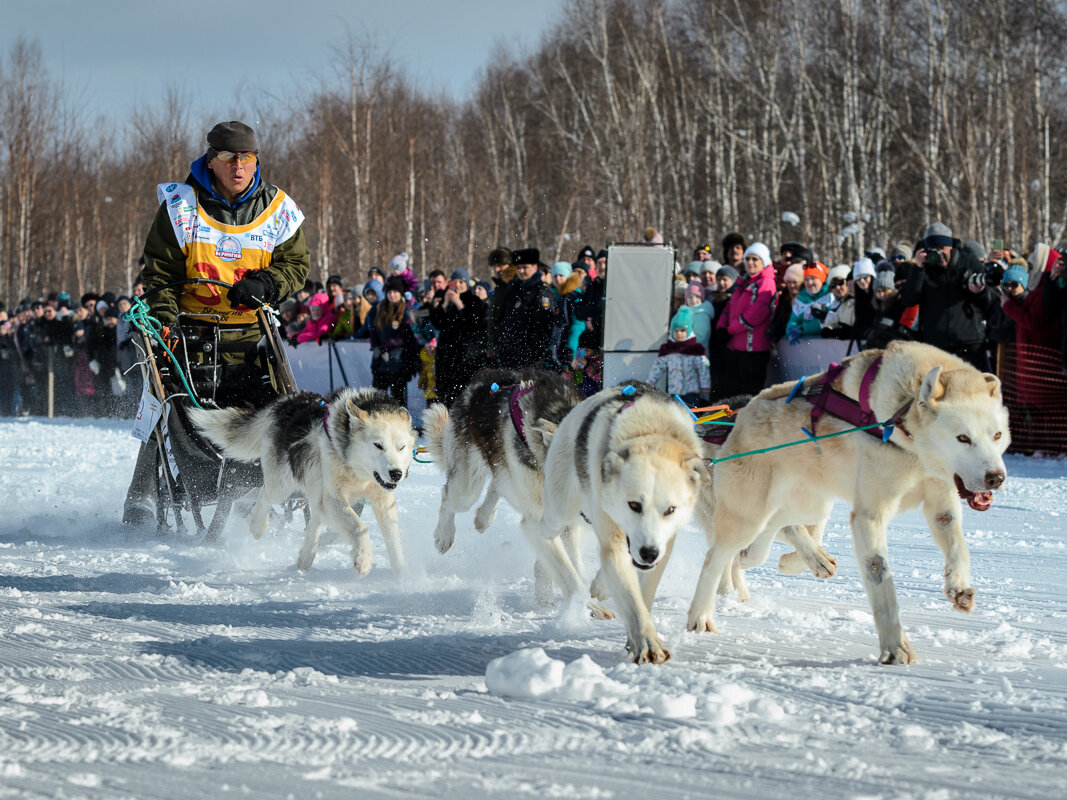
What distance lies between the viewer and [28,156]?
27.7 m

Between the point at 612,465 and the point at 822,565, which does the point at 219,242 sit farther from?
the point at 822,565

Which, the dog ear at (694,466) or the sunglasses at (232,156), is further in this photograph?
the sunglasses at (232,156)

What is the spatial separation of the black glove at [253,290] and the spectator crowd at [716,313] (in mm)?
685

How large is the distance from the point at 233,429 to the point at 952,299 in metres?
4.83

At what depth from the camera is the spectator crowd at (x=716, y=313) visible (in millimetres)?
7449

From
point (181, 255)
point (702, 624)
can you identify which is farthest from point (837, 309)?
point (702, 624)

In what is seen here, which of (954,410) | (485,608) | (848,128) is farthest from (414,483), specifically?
(848,128)

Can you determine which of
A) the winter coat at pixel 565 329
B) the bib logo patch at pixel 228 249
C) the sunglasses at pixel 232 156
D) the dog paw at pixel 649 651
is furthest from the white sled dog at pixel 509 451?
the winter coat at pixel 565 329

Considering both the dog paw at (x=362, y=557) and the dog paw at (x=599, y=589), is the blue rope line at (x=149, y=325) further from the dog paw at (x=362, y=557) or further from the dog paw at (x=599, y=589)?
the dog paw at (x=599, y=589)

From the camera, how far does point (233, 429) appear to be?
4980 mm

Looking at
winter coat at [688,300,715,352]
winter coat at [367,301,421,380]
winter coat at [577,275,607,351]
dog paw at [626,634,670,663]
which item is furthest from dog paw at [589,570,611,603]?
winter coat at [367,301,421,380]

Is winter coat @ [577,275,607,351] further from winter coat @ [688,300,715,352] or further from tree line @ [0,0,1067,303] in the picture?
tree line @ [0,0,1067,303]

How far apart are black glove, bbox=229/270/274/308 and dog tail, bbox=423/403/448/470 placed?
2.88 feet

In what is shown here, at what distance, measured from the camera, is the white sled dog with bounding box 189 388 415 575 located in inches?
180
